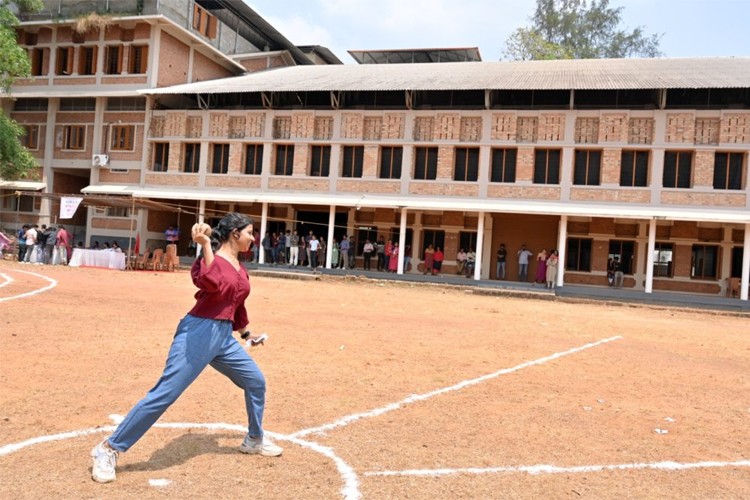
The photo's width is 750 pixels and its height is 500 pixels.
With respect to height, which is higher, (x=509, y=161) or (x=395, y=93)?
(x=395, y=93)

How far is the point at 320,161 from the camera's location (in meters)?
28.2

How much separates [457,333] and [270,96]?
1949 centimetres

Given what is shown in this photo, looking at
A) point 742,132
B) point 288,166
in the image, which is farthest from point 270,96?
point 742,132

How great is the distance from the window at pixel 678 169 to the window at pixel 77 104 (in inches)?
1032

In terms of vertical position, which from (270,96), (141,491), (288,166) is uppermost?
(270,96)

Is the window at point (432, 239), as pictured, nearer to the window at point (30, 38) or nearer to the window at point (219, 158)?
the window at point (219, 158)

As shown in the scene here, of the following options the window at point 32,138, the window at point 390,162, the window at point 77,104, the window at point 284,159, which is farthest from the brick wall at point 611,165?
the window at point 32,138

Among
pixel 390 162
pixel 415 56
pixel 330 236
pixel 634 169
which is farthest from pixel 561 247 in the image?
pixel 415 56

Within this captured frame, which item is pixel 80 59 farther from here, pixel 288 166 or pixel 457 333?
pixel 457 333

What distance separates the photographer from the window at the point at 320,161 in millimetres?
28078

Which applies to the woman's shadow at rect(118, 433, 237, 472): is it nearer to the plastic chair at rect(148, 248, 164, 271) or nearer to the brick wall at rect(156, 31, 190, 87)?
the plastic chair at rect(148, 248, 164, 271)

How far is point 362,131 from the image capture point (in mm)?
27406

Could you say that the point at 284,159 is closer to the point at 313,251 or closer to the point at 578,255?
the point at 313,251

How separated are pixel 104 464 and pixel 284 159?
25.2m
